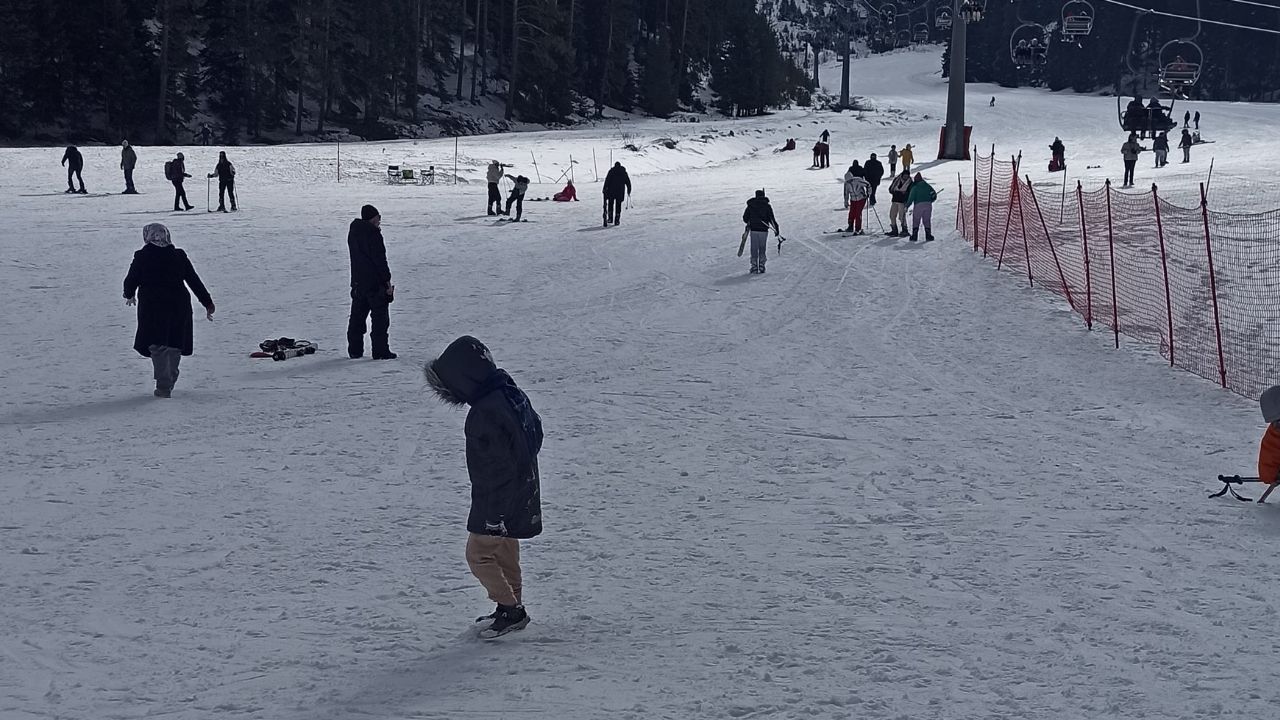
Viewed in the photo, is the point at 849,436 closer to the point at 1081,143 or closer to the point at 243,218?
the point at 243,218

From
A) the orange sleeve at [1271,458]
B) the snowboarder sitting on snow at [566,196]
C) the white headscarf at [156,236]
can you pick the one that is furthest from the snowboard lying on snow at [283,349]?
the snowboarder sitting on snow at [566,196]

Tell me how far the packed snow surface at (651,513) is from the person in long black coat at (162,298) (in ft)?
1.59

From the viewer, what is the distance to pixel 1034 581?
6438 mm

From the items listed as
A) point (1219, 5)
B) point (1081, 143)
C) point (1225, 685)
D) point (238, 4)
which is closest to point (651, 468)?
point (1225, 685)

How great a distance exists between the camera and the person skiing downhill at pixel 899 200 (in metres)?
22.8

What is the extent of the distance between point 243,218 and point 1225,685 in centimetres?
2401

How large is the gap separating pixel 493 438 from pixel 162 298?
21.4 ft

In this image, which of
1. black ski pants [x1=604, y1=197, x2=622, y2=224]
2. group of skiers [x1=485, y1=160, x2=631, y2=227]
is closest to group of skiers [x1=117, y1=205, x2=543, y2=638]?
group of skiers [x1=485, y1=160, x2=631, y2=227]

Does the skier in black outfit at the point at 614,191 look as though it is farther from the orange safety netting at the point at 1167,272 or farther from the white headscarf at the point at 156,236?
the white headscarf at the point at 156,236

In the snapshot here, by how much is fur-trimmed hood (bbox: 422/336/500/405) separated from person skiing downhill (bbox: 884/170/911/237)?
18654mm

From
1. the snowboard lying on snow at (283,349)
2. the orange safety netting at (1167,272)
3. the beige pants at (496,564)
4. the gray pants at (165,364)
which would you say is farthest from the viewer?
the orange safety netting at (1167,272)

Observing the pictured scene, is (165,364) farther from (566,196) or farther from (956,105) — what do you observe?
(956,105)

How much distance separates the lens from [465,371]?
16.8 feet

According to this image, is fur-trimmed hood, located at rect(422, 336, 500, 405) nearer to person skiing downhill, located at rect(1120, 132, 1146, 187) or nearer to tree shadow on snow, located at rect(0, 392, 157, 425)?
tree shadow on snow, located at rect(0, 392, 157, 425)
